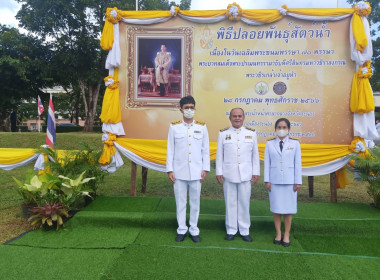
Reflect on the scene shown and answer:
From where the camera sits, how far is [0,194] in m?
5.54

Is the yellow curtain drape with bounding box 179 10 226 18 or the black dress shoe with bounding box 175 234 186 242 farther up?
the yellow curtain drape with bounding box 179 10 226 18

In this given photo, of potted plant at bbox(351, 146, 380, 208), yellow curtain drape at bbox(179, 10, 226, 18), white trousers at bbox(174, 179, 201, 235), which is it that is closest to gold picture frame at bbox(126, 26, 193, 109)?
yellow curtain drape at bbox(179, 10, 226, 18)

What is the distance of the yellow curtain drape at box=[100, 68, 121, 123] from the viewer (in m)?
4.91

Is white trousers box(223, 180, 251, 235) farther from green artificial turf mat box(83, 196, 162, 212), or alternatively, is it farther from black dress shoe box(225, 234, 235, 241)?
green artificial turf mat box(83, 196, 162, 212)

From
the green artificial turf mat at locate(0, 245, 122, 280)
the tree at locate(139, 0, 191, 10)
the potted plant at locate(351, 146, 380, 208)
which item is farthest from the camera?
the tree at locate(139, 0, 191, 10)

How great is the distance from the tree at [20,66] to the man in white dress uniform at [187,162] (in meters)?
12.2

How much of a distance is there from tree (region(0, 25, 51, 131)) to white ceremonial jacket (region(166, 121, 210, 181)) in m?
12.2

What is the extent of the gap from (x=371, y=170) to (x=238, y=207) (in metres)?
2.33

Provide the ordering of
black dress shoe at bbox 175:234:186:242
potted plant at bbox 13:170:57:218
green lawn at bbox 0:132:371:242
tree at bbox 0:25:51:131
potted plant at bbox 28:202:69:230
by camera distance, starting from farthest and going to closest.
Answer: tree at bbox 0:25:51:131, green lawn at bbox 0:132:371:242, potted plant at bbox 13:170:57:218, potted plant at bbox 28:202:69:230, black dress shoe at bbox 175:234:186:242

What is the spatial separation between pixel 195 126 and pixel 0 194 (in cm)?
430

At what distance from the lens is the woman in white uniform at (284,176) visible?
323 cm

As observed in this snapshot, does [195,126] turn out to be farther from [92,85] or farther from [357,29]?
[92,85]

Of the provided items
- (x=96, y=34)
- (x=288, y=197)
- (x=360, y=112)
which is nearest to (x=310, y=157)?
(x=360, y=112)

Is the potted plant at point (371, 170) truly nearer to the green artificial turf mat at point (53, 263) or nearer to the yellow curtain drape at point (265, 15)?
the yellow curtain drape at point (265, 15)
